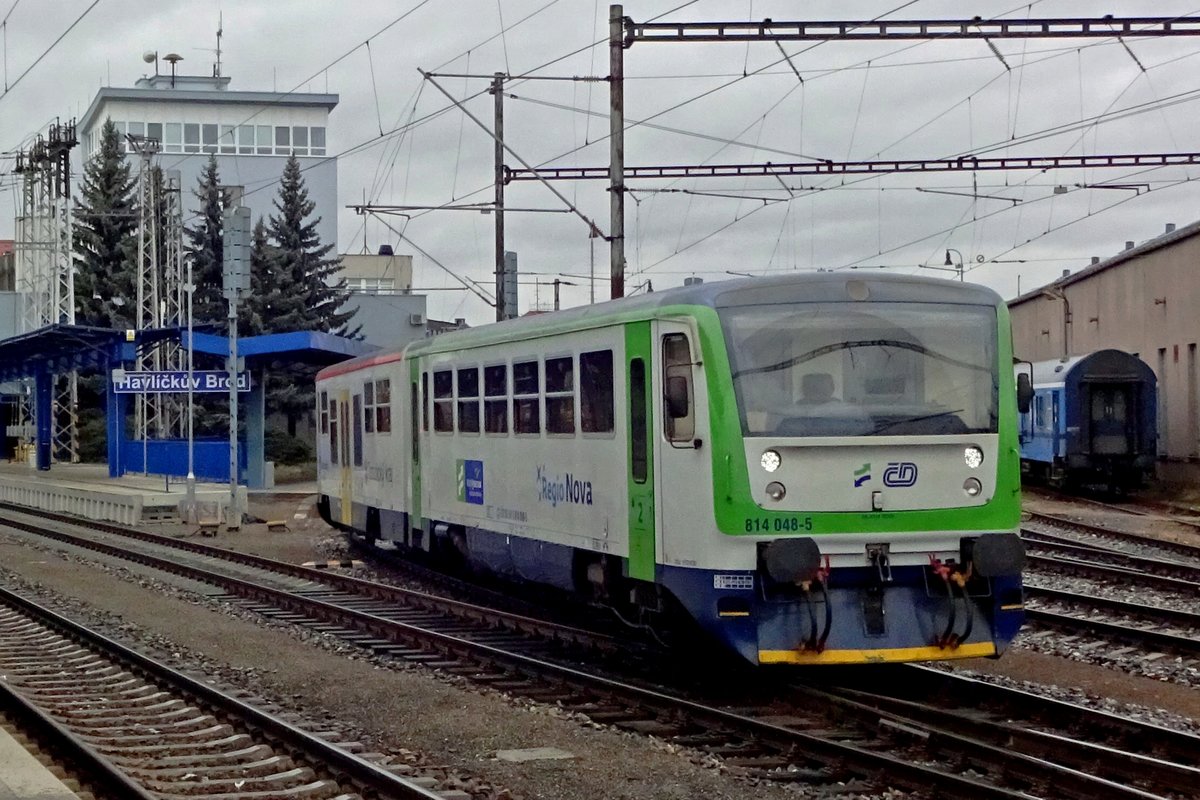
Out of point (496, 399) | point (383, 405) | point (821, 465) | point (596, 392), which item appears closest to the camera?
point (821, 465)

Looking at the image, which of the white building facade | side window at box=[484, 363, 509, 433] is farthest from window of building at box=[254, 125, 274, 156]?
side window at box=[484, 363, 509, 433]

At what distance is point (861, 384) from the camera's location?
10.4 m

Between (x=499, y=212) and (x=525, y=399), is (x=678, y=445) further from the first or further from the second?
(x=499, y=212)

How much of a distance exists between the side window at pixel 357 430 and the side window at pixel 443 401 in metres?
3.92

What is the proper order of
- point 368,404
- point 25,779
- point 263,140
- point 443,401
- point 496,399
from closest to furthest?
point 25,779 < point 496,399 < point 443,401 < point 368,404 < point 263,140

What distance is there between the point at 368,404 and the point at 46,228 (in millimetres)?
36209

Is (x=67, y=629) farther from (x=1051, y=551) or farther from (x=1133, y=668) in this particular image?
(x=1051, y=551)

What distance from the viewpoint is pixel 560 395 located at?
12.8 meters

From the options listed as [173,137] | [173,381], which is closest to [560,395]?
[173,381]

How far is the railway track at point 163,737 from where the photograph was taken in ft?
27.4

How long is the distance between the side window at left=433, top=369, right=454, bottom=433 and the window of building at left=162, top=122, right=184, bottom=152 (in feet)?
190

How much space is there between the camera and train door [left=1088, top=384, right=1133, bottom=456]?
33469mm

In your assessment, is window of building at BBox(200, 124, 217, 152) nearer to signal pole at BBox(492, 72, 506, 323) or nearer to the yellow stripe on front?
signal pole at BBox(492, 72, 506, 323)

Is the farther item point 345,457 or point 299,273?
point 299,273
